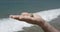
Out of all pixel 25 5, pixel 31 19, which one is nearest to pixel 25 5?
pixel 25 5

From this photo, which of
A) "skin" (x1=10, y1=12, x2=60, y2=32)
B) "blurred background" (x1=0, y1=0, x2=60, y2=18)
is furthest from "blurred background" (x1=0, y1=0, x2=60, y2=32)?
"skin" (x1=10, y1=12, x2=60, y2=32)

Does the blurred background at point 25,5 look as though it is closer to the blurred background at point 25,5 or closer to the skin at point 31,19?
the blurred background at point 25,5

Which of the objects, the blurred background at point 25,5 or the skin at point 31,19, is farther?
the blurred background at point 25,5

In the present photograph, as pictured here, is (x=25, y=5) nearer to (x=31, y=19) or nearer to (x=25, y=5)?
(x=25, y=5)

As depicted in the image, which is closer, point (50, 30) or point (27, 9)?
point (50, 30)

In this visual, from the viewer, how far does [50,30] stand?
0.65 meters

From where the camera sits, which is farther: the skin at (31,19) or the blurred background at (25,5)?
the blurred background at (25,5)

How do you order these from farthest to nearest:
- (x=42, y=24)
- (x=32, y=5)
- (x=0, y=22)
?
(x=32, y=5)
(x=0, y=22)
(x=42, y=24)

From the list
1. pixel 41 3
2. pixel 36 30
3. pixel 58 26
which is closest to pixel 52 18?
pixel 58 26

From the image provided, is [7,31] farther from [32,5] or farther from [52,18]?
[32,5]

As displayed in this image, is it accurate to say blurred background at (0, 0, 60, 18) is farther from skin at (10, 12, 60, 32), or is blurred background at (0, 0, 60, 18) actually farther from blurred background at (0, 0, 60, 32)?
skin at (10, 12, 60, 32)

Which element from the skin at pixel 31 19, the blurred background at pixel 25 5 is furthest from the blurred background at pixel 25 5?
the skin at pixel 31 19

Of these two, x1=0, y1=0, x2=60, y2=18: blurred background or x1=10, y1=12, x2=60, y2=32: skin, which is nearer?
x1=10, y1=12, x2=60, y2=32: skin

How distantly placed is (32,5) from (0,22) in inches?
30.1
